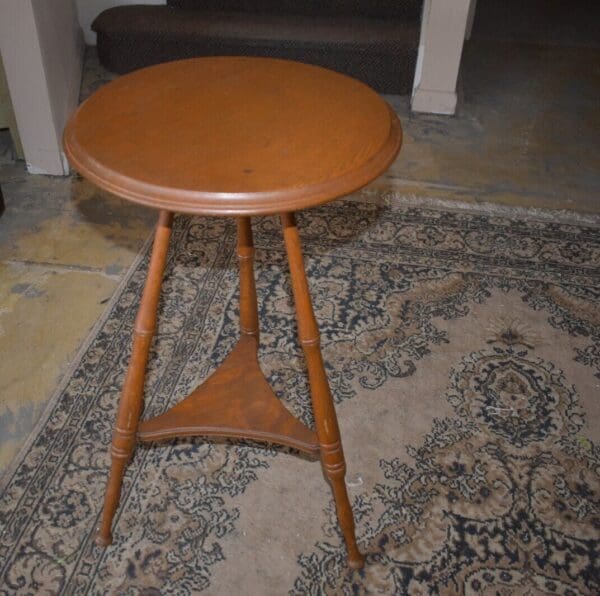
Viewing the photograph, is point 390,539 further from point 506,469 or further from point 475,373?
point 475,373

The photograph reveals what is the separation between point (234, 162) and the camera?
48.1 inches

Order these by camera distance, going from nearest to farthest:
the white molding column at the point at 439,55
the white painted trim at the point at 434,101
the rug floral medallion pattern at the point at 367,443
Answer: the rug floral medallion pattern at the point at 367,443 < the white molding column at the point at 439,55 < the white painted trim at the point at 434,101

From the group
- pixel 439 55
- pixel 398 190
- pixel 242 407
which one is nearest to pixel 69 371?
pixel 242 407

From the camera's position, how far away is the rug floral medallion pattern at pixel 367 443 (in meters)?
1.56

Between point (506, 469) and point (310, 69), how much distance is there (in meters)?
1.06

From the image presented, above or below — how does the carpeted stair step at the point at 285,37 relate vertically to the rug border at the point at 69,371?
above

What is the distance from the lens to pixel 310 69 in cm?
159

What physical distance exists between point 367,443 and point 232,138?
0.90 metres

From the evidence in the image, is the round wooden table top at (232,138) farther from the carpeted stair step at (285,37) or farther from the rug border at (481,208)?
the carpeted stair step at (285,37)

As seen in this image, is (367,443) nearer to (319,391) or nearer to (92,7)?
(319,391)

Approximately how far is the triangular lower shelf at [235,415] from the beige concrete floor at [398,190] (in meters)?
0.46

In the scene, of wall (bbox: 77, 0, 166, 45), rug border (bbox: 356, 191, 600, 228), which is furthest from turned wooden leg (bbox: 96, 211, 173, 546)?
wall (bbox: 77, 0, 166, 45)

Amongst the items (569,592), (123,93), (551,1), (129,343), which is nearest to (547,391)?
(569,592)

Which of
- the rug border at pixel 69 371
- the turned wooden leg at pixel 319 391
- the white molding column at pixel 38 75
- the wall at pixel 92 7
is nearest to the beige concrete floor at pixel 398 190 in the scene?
the rug border at pixel 69 371
